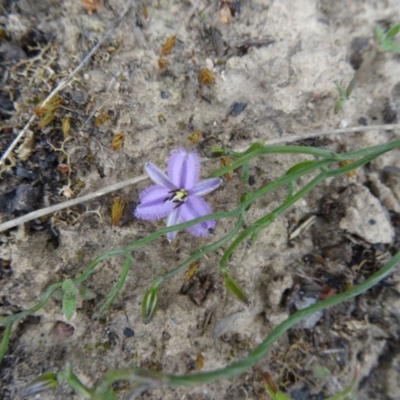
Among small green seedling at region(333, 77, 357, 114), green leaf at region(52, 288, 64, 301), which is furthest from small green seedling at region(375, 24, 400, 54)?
green leaf at region(52, 288, 64, 301)

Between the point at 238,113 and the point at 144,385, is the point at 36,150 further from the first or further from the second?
the point at 144,385

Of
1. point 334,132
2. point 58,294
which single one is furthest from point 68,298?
point 334,132

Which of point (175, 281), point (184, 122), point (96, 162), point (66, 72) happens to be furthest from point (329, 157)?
point (66, 72)

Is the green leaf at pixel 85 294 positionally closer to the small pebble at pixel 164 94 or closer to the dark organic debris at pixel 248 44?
the small pebble at pixel 164 94

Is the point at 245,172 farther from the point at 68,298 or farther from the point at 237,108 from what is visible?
the point at 68,298

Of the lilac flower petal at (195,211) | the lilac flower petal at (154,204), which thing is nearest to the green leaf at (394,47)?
the lilac flower petal at (195,211)

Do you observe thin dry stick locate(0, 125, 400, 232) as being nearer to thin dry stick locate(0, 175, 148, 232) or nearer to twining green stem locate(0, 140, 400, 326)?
thin dry stick locate(0, 175, 148, 232)
